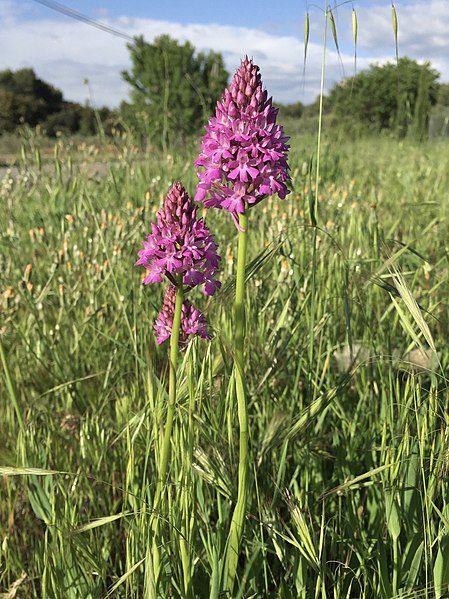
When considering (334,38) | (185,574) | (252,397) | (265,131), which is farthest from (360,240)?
(185,574)

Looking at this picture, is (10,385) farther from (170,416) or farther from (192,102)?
(192,102)

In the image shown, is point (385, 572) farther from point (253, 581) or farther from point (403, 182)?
point (403, 182)

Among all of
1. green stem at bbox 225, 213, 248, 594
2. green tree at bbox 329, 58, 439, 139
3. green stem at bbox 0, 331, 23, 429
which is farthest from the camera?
green tree at bbox 329, 58, 439, 139

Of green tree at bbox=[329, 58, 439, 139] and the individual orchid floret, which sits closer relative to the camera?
the individual orchid floret

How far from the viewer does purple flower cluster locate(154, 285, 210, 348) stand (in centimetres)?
110

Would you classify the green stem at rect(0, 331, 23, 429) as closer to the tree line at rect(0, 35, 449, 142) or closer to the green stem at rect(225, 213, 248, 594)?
the green stem at rect(225, 213, 248, 594)

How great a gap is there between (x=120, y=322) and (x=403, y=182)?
3.26m

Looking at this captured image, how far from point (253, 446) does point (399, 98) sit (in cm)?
344

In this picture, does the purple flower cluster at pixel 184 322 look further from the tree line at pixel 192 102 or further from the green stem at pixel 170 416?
the tree line at pixel 192 102

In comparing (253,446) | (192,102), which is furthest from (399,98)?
(192,102)

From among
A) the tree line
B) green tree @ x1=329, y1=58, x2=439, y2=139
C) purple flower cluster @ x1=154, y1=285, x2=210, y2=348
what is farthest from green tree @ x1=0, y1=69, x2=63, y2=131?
purple flower cluster @ x1=154, y1=285, x2=210, y2=348

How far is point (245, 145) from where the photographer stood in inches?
37.6

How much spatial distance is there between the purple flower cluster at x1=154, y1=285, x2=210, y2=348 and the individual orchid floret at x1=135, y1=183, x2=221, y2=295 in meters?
0.10

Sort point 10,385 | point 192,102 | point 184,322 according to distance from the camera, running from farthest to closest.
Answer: point 192,102 < point 10,385 < point 184,322
